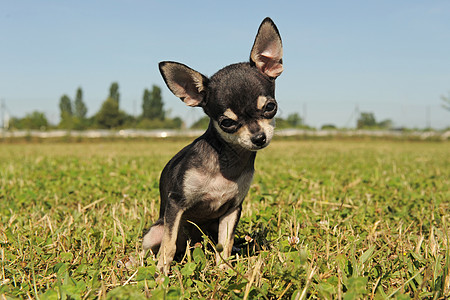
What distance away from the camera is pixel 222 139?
108 inches

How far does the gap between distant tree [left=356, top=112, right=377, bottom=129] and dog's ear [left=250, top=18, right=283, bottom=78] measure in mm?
38305

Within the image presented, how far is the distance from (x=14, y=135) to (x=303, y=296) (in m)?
32.8

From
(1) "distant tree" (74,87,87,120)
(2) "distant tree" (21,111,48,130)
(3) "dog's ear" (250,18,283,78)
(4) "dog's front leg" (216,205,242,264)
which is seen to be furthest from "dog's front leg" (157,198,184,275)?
(1) "distant tree" (74,87,87,120)

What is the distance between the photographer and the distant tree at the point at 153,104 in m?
63.2

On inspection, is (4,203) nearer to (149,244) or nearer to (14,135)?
(149,244)

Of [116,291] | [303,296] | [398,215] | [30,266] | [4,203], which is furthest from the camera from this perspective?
[4,203]

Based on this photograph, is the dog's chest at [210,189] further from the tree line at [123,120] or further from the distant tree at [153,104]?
the distant tree at [153,104]

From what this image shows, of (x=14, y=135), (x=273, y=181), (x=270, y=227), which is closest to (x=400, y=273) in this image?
(x=270, y=227)

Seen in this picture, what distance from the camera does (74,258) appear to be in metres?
2.86

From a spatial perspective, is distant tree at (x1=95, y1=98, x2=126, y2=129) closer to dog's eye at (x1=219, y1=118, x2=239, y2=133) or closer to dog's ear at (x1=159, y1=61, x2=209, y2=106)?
dog's ear at (x1=159, y1=61, x2=209, y2=106)

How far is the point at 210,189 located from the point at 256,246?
0.72 metres

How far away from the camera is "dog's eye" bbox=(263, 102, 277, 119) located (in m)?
2.53

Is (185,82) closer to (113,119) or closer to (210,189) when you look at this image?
(210,189)

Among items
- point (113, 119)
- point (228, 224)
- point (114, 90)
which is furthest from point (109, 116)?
point (228, 224)
